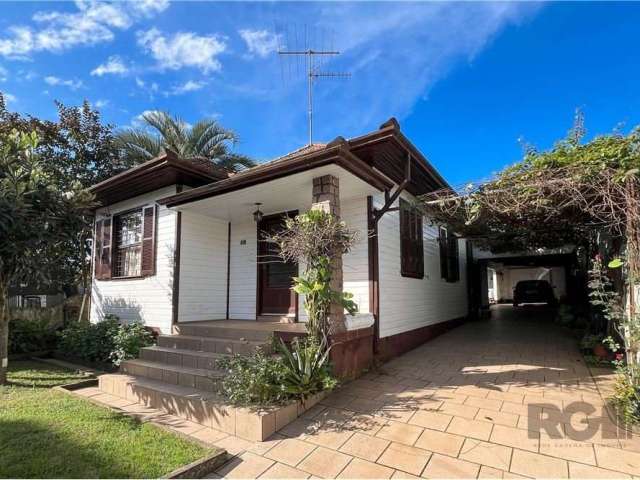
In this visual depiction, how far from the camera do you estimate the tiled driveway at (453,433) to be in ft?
9.08

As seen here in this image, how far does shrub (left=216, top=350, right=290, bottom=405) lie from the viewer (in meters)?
3.75

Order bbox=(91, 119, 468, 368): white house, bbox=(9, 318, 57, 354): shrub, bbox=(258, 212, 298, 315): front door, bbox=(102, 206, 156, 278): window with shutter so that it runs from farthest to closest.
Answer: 1. bbox=(9, 318, 57, 354): shrub
2. bbox=(102, 206, 156, 278): window with shutter
3. bbox=(258, 212, 298, 315): front door
4. bbox=(91, 119, 468, 368): white house

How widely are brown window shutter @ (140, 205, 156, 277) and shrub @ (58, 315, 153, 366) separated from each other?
1129 mm

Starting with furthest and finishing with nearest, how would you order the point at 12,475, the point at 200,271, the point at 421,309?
1. the point at 421,309
2. the point at 200,271
3. the point at 12,475

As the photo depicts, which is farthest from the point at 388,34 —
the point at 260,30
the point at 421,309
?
the point at 421,309

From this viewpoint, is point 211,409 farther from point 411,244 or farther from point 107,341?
point 411,244

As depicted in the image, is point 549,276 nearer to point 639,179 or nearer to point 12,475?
point 639,179

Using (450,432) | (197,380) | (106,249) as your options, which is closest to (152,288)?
(106,249)

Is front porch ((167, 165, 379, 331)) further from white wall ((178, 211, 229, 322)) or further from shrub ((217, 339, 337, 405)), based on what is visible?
shrub ((217, 339, 337, 405))

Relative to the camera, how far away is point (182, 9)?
5727 millimetres

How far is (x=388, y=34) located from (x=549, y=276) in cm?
2496

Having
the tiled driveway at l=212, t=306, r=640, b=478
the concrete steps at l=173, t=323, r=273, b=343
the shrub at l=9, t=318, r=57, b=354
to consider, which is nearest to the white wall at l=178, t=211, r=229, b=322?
the concrete steps at l=173, t=323, r=273, b=343

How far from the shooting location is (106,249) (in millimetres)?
8328

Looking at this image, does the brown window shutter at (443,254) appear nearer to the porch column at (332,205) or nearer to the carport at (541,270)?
the carport at (541,270)
